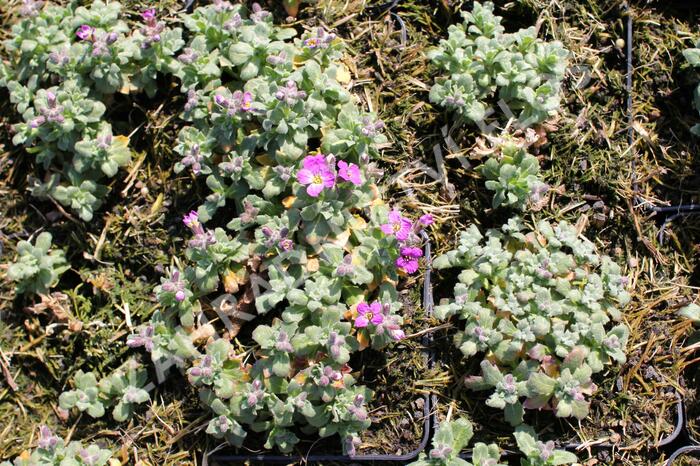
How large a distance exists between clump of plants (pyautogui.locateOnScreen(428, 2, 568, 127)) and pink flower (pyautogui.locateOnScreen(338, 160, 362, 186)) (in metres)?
0.69

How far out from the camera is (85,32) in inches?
146

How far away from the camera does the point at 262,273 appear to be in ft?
11.9

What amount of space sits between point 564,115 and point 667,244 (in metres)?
0.93

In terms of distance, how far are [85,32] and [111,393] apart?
6.44ft

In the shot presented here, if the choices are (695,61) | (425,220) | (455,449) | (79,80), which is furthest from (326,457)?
(695,61)

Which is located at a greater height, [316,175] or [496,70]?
[496,70]

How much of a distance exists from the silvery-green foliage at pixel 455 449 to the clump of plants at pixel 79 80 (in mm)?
2233

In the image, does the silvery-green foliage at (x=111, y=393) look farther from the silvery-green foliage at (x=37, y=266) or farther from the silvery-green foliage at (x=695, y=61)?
the silvery-green foliage at (x=695, y=61)

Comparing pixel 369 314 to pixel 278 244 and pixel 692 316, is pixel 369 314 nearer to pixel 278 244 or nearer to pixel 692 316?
pixel 278 244

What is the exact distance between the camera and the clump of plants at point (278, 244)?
3381 mm

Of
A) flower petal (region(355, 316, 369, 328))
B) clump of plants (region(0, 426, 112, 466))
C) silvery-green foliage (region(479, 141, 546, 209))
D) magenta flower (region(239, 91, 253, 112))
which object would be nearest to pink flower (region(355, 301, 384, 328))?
flower petal (region(355, 316, 369, 328))

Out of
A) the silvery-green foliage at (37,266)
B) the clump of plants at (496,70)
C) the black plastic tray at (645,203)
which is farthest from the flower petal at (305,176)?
the black plastic tray at (645,203)

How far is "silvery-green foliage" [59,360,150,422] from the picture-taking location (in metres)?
3.60

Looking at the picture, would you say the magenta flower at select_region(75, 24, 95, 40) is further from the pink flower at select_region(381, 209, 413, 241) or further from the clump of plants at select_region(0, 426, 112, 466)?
the clump of plants at select_region(0, 426, 112, 466)
